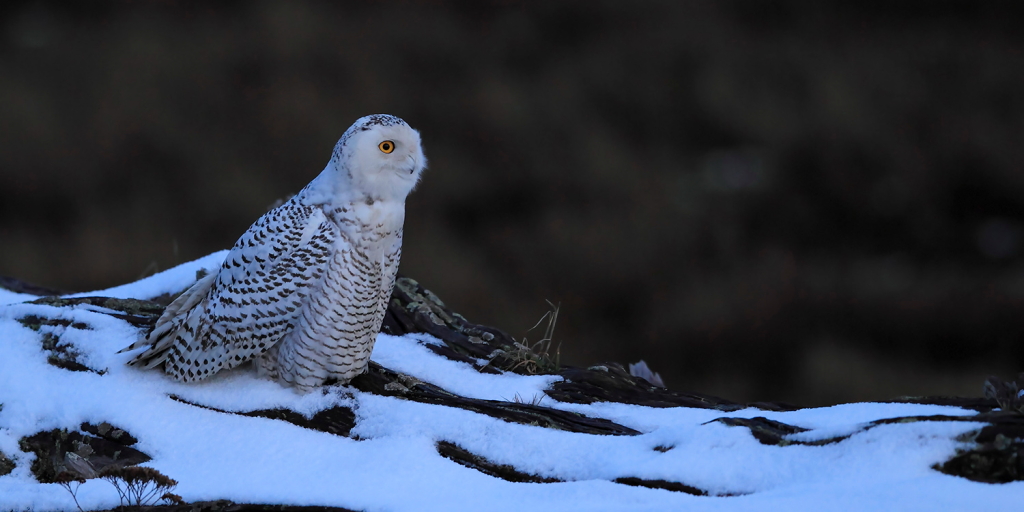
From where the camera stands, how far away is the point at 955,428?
1.57 meters

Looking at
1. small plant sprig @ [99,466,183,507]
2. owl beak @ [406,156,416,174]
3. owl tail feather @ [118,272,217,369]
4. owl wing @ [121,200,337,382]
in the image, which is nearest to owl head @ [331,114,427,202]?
owl beak @ [406,156,416,174]

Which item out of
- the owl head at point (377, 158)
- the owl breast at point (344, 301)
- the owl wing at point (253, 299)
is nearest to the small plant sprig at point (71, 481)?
the owl wing at point (253, 299)

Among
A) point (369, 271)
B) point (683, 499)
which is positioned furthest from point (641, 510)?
point (369, 271)

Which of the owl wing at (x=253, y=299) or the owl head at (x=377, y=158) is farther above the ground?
the owl head at (x=377, y=158)

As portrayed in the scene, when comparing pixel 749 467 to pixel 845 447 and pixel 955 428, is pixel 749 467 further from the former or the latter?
pixel 955 428

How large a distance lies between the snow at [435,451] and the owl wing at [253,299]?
10 centimetres

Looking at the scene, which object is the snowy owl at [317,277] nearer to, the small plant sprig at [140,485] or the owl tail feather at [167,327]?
the owl tail feather at [167,327]

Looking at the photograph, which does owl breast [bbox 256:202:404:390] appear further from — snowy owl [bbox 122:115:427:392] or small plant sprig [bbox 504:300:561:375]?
small plant sprig [bbox 504:300:561:375]

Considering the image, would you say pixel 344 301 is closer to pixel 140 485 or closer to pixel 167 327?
pixel 167 327

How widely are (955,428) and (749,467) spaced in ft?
1.34

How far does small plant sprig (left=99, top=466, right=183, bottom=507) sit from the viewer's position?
1682 millimetres

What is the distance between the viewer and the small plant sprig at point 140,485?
1.68 metres

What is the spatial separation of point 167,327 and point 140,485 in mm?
738

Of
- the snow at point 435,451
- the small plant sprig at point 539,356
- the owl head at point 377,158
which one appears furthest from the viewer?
the small plant sprig at point 539,356
